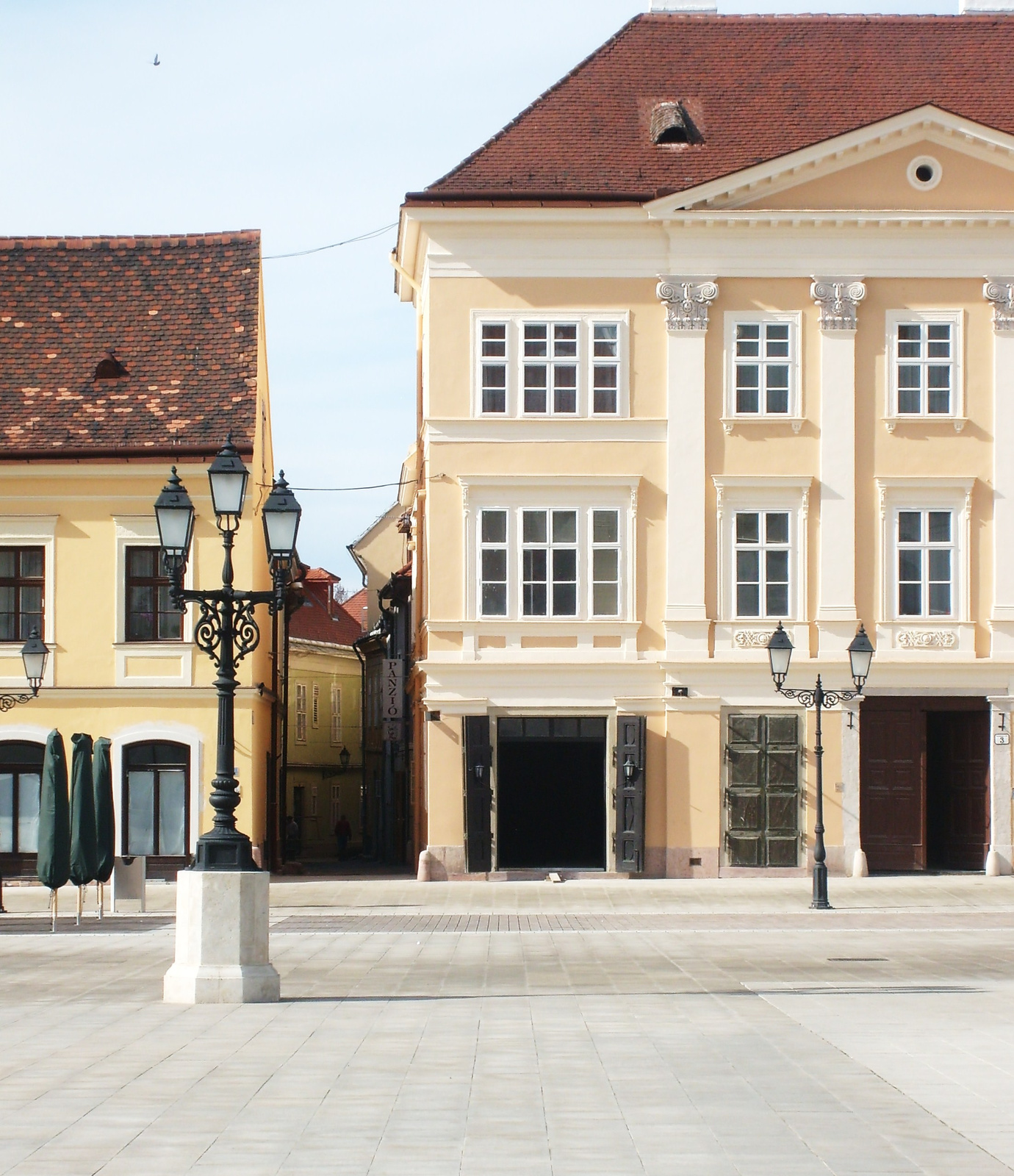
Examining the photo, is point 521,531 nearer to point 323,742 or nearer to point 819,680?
point 819,680

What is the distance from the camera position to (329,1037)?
13.6 m

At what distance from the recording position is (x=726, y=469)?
33.2 meters

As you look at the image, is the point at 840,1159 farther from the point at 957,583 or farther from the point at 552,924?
the point at 957,583

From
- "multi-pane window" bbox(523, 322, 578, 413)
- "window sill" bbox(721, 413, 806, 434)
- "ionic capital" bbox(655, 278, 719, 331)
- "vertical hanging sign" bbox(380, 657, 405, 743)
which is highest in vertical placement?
"ionic capital" bbox(655, 278, 719, 331)

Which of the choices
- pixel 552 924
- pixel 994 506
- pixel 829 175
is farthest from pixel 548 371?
pixel 552 924

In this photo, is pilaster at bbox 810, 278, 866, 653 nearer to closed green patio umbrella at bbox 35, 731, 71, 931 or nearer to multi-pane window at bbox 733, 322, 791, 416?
multi-pane window at bbox 733, 322, 791, 416

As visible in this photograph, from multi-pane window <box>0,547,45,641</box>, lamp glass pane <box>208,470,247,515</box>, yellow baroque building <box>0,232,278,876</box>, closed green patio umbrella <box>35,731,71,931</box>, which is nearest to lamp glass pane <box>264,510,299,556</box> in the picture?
lamp glass pane <box>208,470,247,515</box>

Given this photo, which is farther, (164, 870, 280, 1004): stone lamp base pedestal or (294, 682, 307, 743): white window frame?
(294, 682, 307, 743): white window frame

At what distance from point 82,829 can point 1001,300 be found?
60.0 ft

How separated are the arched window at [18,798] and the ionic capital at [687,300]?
13392 mm

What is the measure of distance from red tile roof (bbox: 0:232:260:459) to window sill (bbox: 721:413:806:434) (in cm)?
842

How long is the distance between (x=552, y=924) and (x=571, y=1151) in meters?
15.6

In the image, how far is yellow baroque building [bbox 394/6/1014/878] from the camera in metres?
32.8

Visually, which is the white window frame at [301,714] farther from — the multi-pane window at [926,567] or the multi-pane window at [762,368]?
the multi-pane window at [926,567]
